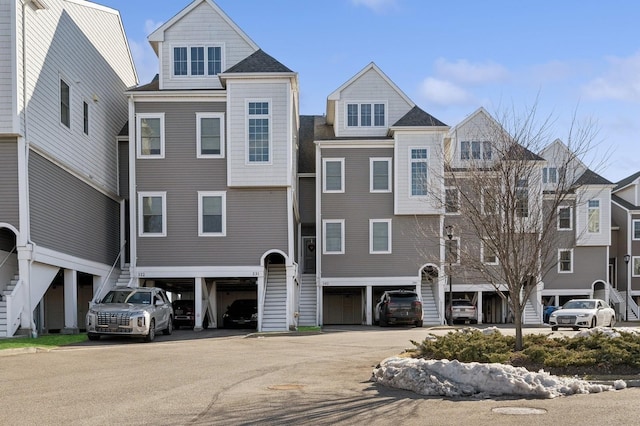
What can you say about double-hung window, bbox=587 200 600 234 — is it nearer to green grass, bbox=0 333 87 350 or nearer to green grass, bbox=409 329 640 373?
green grass, bbox=409 329 640 373

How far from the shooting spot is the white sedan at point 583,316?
98.7 ft

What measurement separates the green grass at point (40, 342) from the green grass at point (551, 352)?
9.88 m

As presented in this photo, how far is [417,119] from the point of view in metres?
34.7

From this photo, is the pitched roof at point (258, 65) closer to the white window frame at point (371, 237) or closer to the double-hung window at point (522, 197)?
the white window frame at point (371, 237)

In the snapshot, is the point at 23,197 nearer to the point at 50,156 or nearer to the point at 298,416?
the point at 50,156

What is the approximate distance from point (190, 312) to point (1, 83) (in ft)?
45.9

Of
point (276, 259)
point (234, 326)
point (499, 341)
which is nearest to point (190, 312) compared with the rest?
point (234, 326)

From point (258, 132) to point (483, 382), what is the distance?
65.5 ft

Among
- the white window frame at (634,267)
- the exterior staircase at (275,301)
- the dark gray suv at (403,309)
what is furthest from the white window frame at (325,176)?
the white window frame at (634,267)

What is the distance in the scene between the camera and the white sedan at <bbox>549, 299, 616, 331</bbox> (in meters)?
30.1

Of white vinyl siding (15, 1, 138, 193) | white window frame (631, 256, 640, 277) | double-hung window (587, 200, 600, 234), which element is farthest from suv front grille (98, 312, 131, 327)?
white window frame (631, 256, 640, 277)

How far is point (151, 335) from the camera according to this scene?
21.8 m

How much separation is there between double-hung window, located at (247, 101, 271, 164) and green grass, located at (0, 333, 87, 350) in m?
10.3

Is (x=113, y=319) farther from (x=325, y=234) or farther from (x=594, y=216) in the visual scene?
(x=594, y=216)
